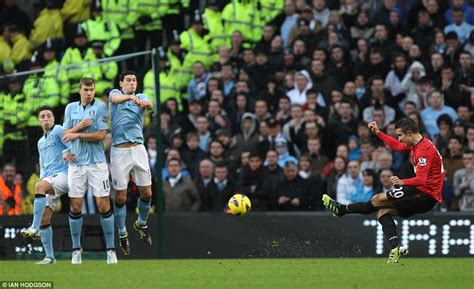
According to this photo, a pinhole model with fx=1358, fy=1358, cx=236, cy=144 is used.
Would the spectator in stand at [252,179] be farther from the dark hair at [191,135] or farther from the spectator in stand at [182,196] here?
the dark hair at [191,135]

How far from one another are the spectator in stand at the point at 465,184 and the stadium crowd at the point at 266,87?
2cm

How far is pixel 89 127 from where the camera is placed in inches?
729

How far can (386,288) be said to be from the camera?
46.6 ft

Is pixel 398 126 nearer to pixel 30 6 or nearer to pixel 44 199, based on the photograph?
pixel 44 199

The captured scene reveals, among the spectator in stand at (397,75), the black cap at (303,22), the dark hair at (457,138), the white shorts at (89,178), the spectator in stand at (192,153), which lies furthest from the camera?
the black cap at (303,22)

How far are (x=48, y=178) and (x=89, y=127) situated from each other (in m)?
1.13

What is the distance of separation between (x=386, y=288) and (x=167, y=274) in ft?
10.2

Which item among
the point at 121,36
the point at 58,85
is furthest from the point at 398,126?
the point at 121,36

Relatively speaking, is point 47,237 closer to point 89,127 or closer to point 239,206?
point 89,127

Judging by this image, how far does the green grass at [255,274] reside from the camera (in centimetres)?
1473

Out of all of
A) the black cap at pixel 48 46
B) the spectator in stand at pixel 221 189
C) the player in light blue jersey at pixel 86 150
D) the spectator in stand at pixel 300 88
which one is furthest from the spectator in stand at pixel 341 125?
the black cap at pixel 48 46

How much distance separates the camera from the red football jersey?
57.6ft

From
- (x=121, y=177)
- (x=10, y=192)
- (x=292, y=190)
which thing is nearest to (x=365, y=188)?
(x=292, y=190)

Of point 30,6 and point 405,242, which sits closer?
point 405,242
